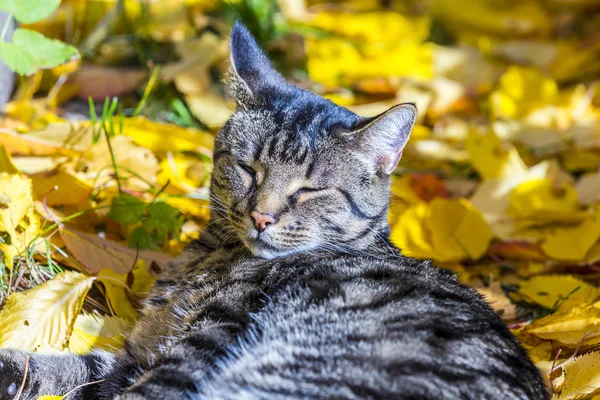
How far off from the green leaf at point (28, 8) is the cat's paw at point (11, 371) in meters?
1.11

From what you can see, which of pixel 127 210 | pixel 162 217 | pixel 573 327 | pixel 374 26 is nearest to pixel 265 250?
pixel 162 217

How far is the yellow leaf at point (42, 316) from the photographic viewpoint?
2.12 meters

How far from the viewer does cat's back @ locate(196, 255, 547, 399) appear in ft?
5.71

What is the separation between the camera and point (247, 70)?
2512 mm

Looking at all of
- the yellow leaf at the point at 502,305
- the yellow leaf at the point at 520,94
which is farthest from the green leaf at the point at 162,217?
the yellow leaf at the point at 520,94

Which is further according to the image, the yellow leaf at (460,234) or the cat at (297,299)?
the yellow leaf at (460,234)

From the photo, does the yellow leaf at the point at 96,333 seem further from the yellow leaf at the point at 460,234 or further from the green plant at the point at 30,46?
the yellow leaf at the point at 460,234

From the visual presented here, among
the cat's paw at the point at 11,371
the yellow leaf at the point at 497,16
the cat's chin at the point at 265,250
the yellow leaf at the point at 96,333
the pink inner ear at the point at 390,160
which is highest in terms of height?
the pink inner ear at the point at 390,160

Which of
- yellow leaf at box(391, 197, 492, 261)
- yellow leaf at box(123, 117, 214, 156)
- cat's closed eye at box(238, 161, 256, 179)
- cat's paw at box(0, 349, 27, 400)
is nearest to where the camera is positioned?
cat's paw at box(0, 349, 27, 400)

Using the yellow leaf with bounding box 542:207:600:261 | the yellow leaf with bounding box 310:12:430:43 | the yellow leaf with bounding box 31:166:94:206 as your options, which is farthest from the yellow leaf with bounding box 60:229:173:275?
the yellow leaf with bounding box 310:12:430:43

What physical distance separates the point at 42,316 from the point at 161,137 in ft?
4.39

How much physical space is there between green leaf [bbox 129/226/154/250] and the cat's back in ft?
2.66

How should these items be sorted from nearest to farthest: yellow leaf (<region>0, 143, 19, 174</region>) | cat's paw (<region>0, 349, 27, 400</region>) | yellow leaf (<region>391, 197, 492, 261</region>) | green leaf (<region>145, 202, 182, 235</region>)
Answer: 1. cat's paw (<region>0, 349, 27, 400</region>)
2. yellow leaf (<region>0, 143, 19, 174</region>)
3. green leaf (<region>145, 202, 182, 235</region>)
4. yellow leaf (<region>391, 197, 492, 261</region>)

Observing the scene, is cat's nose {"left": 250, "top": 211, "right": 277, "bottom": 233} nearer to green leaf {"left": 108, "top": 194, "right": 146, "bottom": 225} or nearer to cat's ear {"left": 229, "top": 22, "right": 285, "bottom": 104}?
cat's ear {"left": 229, "top": 22, "right": 285, "bottom": 104}
